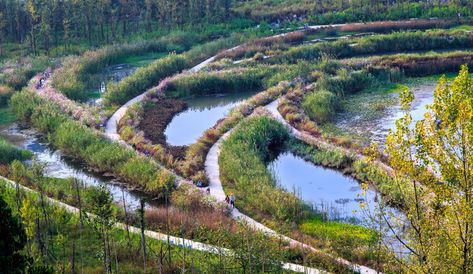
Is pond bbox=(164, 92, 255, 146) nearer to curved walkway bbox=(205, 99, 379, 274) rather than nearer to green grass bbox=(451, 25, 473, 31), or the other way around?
curved walkway bbox=(205, 99, 379, 274)

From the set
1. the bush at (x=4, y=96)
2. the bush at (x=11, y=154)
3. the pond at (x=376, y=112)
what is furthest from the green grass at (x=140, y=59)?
the bush at (x=11, y=154)

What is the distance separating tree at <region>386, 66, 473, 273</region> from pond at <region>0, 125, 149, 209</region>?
42.0 ft

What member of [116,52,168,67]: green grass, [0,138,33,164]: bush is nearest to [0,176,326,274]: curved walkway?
[0,138,33,164]: bush

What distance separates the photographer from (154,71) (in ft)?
142

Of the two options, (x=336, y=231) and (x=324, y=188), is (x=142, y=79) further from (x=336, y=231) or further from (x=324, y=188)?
(x=336, y=231)

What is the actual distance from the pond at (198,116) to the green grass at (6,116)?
356 inches

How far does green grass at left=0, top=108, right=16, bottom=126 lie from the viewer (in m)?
37.4

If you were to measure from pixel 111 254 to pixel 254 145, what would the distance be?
448 inches

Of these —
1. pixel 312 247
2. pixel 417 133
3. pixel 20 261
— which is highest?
pixel 417 133

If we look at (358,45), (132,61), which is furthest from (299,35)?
(132,61)

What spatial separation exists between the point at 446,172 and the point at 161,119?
80.4 feet

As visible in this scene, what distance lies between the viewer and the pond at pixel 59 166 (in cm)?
2664

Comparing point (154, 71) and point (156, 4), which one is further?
point (156, 4)

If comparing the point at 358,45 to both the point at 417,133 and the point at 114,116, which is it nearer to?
the point at 114,116
